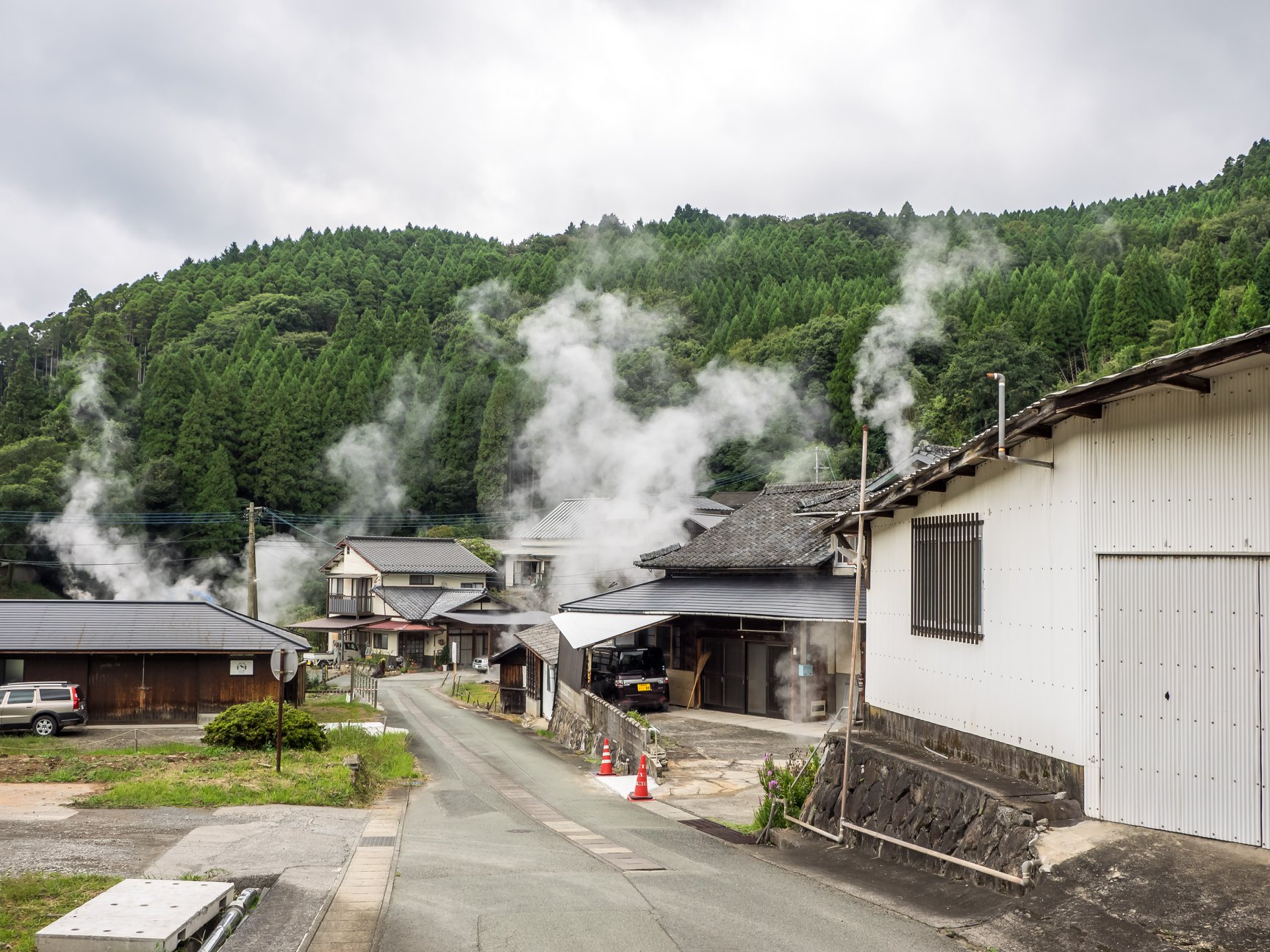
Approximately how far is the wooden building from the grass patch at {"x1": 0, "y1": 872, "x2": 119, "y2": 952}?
17769mm

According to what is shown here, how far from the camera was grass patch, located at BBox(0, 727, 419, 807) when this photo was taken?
14.7 meters

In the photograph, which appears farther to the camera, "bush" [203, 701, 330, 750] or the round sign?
"bush" [203, 701, 330, 750]

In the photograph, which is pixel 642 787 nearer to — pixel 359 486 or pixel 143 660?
pixel 143 660

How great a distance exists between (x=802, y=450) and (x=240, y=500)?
35.4 meters

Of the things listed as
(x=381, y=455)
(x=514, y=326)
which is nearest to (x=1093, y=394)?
(x=381, y=455)

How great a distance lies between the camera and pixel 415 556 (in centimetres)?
5869

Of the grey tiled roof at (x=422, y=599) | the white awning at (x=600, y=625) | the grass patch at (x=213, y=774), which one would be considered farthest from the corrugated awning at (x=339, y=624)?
the grass patch at (x=213, y=774)

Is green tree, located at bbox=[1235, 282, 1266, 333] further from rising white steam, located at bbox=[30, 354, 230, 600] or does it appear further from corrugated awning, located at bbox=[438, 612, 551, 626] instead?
rising white steam, located at bbox=[30, 354, 230, 600]

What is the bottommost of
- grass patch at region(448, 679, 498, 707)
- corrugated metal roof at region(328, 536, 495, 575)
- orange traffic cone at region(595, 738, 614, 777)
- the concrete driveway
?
grass patch at region(448, 679, 498, 707)

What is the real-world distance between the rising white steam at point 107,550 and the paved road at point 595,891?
50769 mm

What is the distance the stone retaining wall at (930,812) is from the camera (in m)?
8.70

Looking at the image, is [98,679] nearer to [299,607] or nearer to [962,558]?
[962,558]

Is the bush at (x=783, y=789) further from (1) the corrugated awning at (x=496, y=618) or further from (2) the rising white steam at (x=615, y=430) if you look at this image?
(1) the corrugated awning at (x=496, y=618)

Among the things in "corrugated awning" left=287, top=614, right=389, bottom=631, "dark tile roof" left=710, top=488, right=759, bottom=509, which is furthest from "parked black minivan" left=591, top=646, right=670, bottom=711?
"dark tile roof" left=710, top=488, right=759, bottom=509
